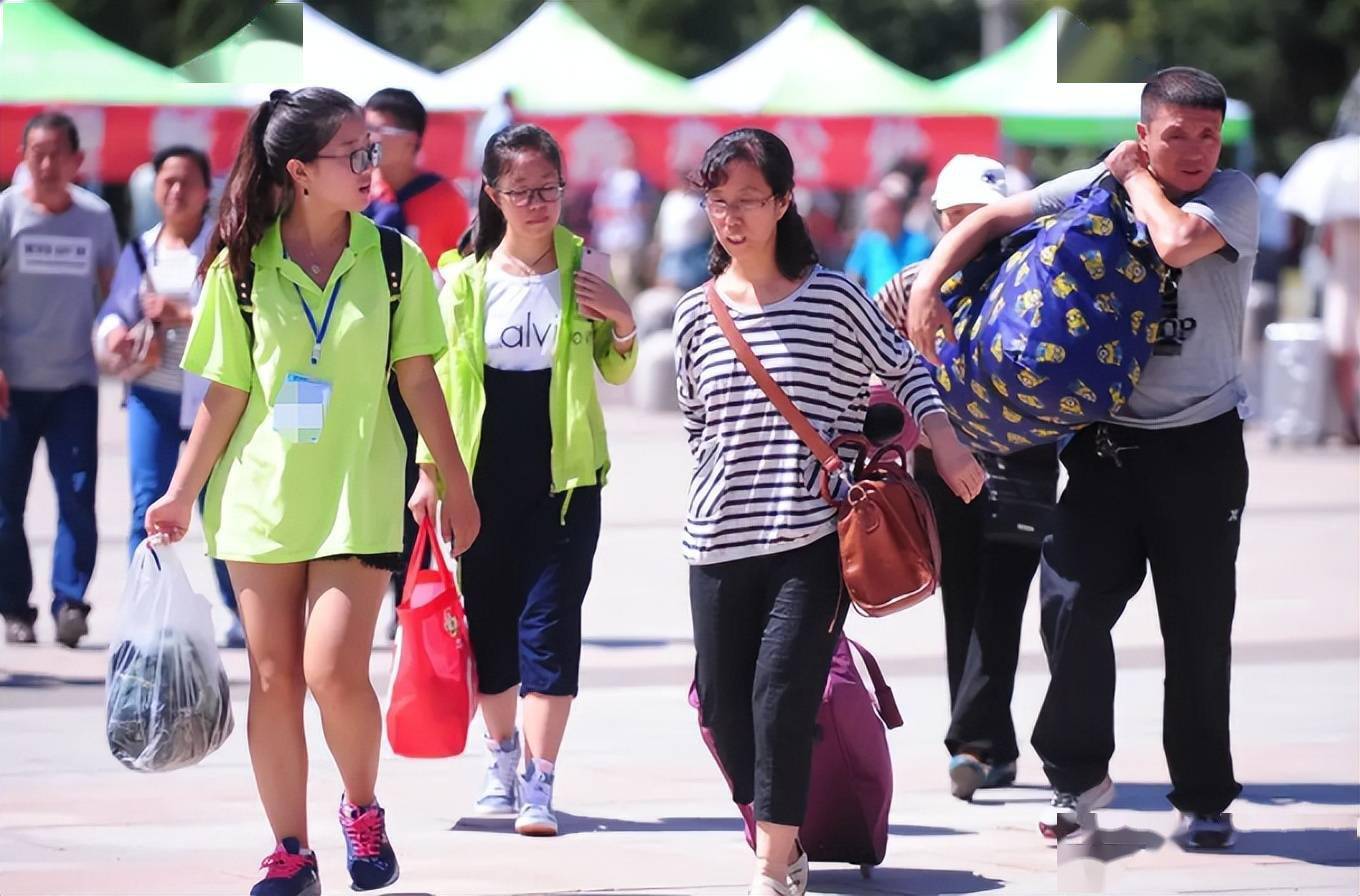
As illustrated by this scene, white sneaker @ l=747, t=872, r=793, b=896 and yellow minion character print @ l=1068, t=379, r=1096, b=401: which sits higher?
yellow minion character print @ l=1068, t=379, r=1096, b=401

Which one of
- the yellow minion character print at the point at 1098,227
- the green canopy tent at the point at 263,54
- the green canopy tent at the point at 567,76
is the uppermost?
the green canopy tent at the point at 567,76

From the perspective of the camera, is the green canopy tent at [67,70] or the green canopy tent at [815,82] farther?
the green canopy tent at [815,82]

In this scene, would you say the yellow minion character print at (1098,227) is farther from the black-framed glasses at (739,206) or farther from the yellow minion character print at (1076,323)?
the black-framed glasses at (739,206)

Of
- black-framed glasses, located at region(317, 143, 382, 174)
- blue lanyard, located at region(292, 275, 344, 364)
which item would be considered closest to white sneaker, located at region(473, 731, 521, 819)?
blue lanyard, located at region(292, 275, 344, 364)

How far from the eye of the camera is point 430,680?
20.3 feet

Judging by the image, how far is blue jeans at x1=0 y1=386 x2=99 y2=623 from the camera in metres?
9.64

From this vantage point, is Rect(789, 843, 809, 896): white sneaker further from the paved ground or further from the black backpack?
the black backpack

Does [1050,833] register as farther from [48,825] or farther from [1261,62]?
[1261,62]

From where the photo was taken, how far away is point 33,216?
31.6ft

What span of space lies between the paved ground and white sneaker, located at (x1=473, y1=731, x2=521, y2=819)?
13 cm

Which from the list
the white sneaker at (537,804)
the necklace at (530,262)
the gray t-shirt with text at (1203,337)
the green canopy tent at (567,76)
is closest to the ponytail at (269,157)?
the necklace at (530,262)

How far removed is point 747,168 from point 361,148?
2.96 feet

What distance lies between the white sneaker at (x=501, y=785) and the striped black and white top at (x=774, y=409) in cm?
157

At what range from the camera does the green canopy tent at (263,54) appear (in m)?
11.0
